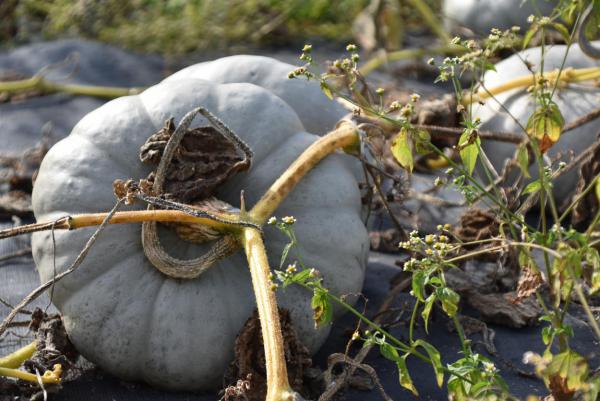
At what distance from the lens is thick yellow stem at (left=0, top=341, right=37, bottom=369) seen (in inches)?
78.4

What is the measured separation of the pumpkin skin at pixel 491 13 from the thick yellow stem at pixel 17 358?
2.32 m

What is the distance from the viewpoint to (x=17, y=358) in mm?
2008

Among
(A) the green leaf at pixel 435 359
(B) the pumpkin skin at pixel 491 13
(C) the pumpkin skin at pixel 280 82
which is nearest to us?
(A) the green leaf at pixel 435 359

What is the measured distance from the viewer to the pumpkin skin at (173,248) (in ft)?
6.52

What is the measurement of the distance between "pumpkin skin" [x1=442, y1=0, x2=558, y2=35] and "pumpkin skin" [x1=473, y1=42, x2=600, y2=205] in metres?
0.80

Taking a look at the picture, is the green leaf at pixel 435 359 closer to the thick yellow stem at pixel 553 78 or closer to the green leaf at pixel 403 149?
the green leaf at pixel 403 149

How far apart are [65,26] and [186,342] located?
3543 millimetres

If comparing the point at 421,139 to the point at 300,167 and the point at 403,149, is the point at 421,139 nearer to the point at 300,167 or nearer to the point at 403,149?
the point at 403,149

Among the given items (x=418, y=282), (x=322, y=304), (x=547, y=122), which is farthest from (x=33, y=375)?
(x=547, y=122)

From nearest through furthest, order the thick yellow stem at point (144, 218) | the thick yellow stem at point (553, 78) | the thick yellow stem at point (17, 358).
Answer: the thick yellow stem at point (144, 218), the thick yellow stem at point (17, 358), the thick yellow stem at point (553, 78)

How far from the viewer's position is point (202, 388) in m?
2.03

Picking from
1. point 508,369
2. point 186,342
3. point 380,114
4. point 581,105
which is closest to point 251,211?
point 186,342

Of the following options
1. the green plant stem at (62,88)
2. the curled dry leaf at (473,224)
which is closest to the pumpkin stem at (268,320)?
the curled dry leaf at (473,224)

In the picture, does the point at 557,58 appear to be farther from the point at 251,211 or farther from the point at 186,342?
the point at 186,342
